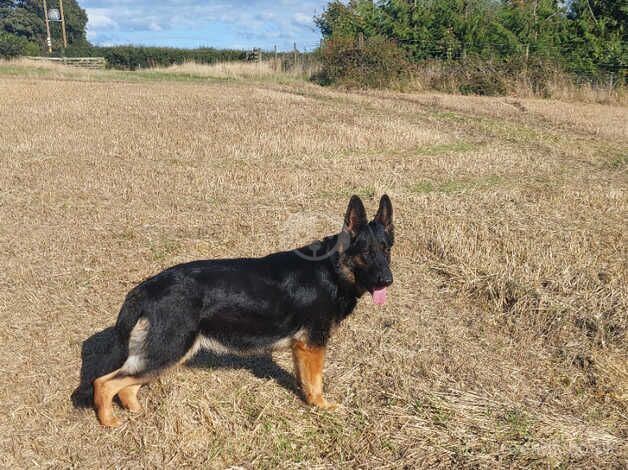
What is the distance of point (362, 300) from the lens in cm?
579

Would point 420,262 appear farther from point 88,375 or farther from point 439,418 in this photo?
point 88,375

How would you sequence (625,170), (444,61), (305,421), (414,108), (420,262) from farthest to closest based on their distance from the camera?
(444,61) < (414,108) < (625,170) < (420,262) < (305,421)

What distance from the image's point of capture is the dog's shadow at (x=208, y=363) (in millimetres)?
4477

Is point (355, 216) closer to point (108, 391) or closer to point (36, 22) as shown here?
point (108, 391)

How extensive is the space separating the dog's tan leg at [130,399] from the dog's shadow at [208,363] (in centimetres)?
47

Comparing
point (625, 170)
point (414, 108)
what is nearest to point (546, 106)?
point (414, 108)

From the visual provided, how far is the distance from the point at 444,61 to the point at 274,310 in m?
24.3

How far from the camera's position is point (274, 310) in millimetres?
3895

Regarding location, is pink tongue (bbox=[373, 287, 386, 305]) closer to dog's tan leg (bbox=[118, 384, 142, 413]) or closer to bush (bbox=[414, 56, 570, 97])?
dog's tan leg (bbox=[118, 384, 142, 413])

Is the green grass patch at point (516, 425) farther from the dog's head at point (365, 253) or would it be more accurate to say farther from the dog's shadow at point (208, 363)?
the dog's shadow at point (208, 363)

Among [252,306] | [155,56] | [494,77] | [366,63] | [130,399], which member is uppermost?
[155,56]

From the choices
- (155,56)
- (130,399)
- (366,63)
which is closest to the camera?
(130,399)

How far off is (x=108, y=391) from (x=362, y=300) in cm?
283

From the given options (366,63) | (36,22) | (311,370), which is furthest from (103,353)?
(36,22)
